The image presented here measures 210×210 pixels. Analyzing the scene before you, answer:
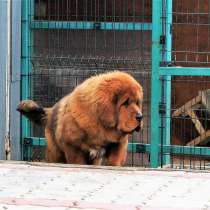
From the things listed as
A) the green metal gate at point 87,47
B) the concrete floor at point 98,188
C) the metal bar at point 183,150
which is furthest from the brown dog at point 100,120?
the green metal gate at point 87,47

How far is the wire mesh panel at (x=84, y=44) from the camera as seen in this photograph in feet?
32.1

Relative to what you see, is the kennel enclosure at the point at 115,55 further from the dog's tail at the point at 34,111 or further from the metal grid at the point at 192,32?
the dog's tail at the point at 34,111

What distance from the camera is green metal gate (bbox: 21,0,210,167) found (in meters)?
9.66

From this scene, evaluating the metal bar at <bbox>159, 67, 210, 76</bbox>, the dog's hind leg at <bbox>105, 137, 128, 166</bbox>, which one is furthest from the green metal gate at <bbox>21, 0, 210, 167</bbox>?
the dog's hind leg at <bbox>105, 137, 128, 166</bbox>

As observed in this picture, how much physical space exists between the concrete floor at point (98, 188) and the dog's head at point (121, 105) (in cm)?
67

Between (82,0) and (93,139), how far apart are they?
2.73 m

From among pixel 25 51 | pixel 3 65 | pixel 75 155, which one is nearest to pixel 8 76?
pixel 3 65

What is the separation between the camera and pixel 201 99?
9922mm

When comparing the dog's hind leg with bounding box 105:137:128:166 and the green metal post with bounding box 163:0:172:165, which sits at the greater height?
the green metal post with bounding box 163:0:172:165

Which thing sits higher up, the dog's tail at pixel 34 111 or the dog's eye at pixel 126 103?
the dog's eye at pixel 126 103

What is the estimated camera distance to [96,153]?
8180mm

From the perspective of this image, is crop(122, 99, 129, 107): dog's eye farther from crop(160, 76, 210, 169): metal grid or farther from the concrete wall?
the concrete wall

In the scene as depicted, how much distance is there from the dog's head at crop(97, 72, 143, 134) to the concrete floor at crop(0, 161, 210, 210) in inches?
26.6

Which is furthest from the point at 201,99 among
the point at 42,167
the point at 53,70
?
the point at 42,167
